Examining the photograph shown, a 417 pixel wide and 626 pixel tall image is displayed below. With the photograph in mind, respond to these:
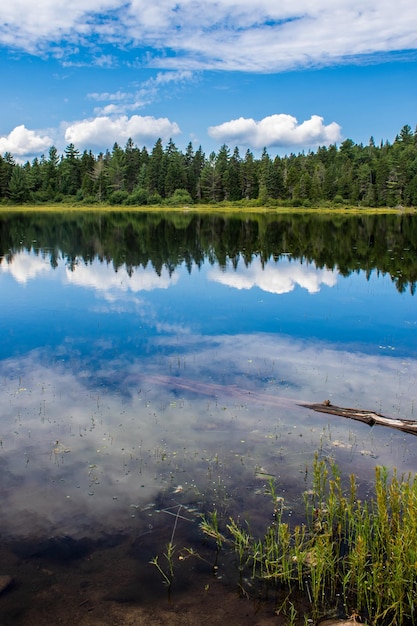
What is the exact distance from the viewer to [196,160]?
17600 centimetres

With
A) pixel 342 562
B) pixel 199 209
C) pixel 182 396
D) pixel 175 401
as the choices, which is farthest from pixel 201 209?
pixel 342 562

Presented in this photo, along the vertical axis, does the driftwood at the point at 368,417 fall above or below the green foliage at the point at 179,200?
below

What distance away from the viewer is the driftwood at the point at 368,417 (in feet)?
40.6

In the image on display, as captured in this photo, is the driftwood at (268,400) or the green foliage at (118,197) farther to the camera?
the green foliage at (118,197)

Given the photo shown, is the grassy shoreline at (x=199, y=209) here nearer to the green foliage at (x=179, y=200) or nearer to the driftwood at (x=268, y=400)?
the green foliage at (x=179, y=200)

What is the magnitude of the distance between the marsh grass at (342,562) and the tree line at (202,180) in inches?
5407

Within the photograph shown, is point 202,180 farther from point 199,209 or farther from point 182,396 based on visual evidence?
point 182,396

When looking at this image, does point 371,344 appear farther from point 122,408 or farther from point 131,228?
point 131,228

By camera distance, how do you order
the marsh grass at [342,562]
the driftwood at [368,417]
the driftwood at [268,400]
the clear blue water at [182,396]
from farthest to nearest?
1. the driftwood at [268,400]
2. the driftwood at [368,417]
3. the clear blue water at [182,396]
4. the marsh grass at [342,562]

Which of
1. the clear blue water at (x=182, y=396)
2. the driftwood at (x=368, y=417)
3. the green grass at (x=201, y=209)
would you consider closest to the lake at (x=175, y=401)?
the clear blue water at (x=182, y=396)

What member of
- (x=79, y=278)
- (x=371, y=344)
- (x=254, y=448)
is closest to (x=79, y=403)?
(x=254, y=448)

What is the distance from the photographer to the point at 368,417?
12.8 m

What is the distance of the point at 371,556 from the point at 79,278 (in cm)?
3006

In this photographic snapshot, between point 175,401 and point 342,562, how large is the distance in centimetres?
696
